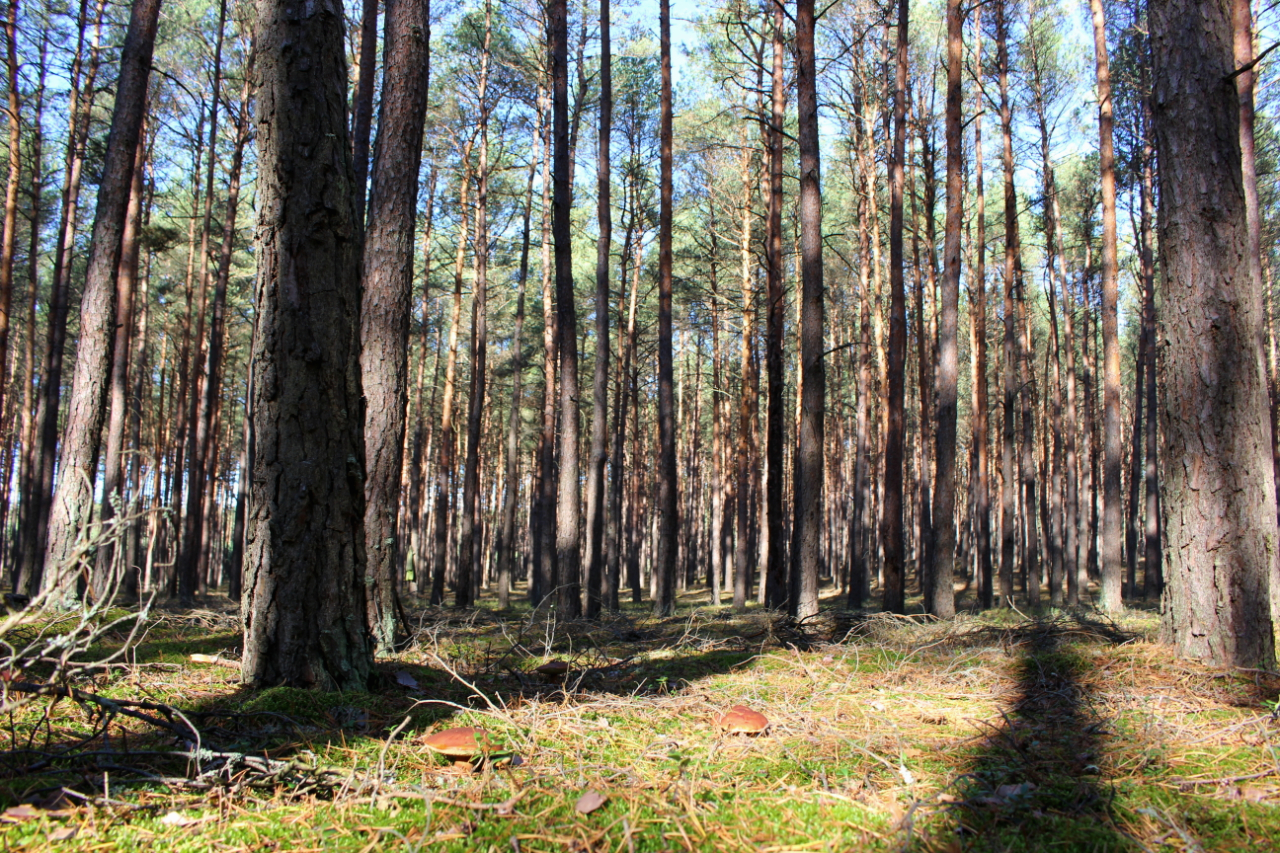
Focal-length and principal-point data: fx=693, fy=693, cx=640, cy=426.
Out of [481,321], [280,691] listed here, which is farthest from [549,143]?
[280,691]

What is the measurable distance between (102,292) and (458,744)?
7.09 metres

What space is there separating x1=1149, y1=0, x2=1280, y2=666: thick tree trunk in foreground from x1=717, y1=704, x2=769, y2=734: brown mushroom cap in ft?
9.13

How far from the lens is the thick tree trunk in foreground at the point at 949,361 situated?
29.0ft

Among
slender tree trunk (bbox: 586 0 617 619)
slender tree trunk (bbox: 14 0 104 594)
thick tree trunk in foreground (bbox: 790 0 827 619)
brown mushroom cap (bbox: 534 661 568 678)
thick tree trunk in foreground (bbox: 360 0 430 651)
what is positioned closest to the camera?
brown mushroom cap (bbox: 534 661 568 678)

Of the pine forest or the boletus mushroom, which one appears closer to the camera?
the pine forest

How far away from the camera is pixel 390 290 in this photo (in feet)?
19.4

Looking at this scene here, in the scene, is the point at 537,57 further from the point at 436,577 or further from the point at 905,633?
the point at 905,633

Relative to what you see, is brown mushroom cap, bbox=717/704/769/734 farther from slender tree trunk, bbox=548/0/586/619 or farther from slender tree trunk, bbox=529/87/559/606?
Answer: slender tree trunk, bbox=529/87/559/606

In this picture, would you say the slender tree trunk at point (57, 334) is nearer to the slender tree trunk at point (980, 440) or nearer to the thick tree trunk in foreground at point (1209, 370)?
the thick tree trunk in foreground at point (1209, 370)

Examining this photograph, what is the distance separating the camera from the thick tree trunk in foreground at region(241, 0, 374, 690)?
3287 millimetres

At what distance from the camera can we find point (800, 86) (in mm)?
7980

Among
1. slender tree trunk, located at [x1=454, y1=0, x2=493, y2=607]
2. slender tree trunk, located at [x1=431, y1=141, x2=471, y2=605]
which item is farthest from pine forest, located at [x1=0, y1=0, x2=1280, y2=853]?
slender tree trunk, located at [x1=431, y1=141, x2=471, y2=605]

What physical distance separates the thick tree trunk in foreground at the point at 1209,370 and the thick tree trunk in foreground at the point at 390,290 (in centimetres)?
531

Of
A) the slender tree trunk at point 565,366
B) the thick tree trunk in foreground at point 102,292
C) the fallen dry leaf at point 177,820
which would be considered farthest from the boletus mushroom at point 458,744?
the slender tree trunk at point 565,366
